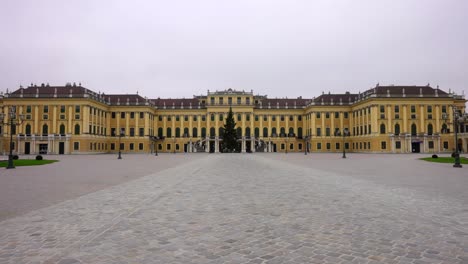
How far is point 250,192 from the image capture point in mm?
11617

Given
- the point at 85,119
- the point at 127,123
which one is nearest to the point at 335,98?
the point at 127,123

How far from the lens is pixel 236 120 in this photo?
88875 mm

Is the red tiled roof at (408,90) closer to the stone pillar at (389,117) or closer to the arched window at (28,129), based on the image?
the stone pillar at (389,117)

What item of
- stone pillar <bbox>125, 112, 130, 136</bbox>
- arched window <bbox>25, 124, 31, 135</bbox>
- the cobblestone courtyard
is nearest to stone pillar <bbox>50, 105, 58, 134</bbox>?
arched window <bbox>25, 124, 31, 135</bbox>

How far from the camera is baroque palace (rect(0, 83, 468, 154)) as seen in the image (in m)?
68.7

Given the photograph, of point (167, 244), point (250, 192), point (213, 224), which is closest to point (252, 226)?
point (213, 224)

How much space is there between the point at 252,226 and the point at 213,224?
82 centimetres

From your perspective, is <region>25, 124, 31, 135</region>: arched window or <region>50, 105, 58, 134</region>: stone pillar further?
<region>50, 105, 58, 134</region>: stone pillar

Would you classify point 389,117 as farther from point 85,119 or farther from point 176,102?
point 85,119

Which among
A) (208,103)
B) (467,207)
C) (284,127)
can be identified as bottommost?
(467,207)

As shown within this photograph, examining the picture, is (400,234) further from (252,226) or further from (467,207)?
(467,207)

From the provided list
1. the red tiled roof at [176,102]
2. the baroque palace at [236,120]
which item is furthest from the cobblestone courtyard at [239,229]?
the red tiled roof at [176,102]

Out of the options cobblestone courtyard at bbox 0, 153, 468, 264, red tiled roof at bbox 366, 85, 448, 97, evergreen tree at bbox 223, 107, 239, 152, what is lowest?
cobblestone courtyard at bbox 0, 153, 468, 264

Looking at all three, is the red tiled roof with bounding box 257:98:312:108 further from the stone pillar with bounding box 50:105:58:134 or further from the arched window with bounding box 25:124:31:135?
the arched window with bounding box 25:124:31:135
